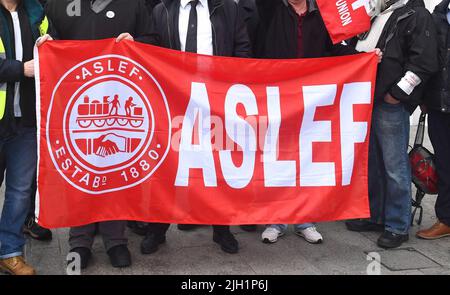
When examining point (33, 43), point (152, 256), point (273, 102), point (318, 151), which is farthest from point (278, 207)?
point (33, 43)

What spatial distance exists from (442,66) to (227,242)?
205 cm

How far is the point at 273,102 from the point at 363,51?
90 cm

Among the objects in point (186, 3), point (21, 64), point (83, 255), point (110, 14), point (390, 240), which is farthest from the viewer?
point (390, 240)

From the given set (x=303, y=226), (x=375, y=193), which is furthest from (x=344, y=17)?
(x=303, y=226)

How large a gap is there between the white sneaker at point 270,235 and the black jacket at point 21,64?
1.90 metres

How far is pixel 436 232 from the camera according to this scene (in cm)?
457

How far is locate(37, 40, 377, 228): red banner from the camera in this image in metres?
3.70

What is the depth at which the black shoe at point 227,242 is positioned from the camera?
4219mm

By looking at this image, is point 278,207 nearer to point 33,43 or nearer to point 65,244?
point 65,244

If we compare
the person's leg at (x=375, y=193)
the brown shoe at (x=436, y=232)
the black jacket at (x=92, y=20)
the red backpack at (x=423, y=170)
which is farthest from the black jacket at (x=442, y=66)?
the black jacket at (x=92, y=20)

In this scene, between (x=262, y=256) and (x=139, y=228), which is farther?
(x=139, y=228)

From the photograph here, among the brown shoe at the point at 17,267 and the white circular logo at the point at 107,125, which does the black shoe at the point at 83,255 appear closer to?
the brown shoe at the point at 17,267

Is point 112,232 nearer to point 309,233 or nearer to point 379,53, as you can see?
point 309,233

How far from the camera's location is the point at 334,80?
13.1 ft
